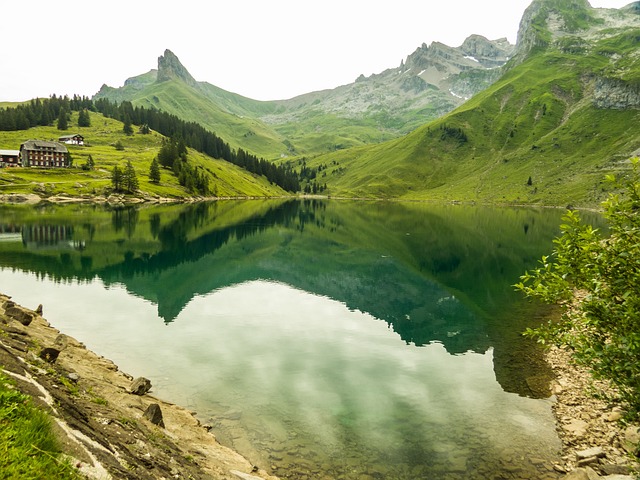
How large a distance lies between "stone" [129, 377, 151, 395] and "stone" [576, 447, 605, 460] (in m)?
27.3

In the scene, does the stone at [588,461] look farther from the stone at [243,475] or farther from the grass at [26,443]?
the grass at [26,443]

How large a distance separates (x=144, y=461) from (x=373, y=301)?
49.1 metres

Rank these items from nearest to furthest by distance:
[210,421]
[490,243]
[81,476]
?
[81,476] → [210,421] → [490,243]

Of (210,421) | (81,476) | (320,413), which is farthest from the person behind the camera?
(320,413)

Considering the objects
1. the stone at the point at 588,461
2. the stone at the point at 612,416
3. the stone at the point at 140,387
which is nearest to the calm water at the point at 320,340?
the stone at the point at 588,461

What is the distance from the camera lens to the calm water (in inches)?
923

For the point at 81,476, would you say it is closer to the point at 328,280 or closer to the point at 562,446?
the point at 562,446

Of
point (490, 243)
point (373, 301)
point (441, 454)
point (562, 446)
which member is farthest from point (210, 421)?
point (490, 243)

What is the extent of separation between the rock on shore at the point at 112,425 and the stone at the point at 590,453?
17.4 metres

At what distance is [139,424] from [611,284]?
2065cm

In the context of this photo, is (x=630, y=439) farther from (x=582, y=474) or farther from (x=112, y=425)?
(x=112, y=425)

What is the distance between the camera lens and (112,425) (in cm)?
1558

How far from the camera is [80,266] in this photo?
2670 inches

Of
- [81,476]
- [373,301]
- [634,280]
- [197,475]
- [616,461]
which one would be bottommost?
[373,301]
